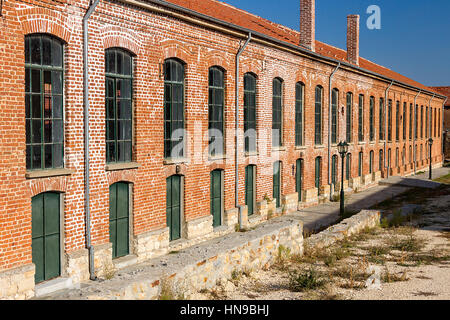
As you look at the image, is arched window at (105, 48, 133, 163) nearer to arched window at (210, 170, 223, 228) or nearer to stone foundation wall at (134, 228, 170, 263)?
stone foundation wall at (134, 228, 170, 263)

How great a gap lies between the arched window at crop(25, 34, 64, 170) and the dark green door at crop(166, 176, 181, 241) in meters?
4.03

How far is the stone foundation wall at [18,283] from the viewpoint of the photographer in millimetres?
8969

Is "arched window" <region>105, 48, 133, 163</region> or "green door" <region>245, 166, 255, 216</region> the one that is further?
"green door" <region>245, 166, 255, 216</region>

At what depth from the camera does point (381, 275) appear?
10672mm

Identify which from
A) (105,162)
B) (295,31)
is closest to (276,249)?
(105,162)

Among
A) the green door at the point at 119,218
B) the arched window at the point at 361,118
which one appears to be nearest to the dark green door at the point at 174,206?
the green door at the point at 119,218

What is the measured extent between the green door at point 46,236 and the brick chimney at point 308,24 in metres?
16.1

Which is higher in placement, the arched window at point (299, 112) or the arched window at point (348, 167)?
the arched window at point (299, 112)

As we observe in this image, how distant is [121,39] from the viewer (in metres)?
12.0

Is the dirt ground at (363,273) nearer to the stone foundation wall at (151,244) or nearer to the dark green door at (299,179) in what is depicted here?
the stone foundation wall at (151,244)

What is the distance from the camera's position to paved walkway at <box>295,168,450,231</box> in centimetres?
1934

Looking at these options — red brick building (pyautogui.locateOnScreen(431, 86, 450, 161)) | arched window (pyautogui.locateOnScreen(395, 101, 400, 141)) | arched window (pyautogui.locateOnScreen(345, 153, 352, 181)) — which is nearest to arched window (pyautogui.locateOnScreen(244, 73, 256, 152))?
arched window (pyautogui.locateOnScreen(345, 153, 352, 181))

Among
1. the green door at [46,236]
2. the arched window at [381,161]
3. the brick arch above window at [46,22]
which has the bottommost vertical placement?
the green door at [46,236]
